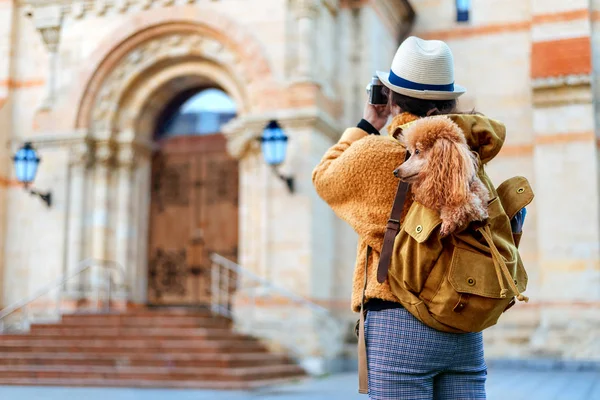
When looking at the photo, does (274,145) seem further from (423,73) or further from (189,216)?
(423,73)

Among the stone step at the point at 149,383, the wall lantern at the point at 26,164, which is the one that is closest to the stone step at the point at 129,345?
the stone step at the point at 149,383

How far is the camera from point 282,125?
11742 millimetres

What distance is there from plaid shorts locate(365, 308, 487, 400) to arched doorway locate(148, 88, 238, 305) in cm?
1097

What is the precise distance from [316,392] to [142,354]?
2610mm

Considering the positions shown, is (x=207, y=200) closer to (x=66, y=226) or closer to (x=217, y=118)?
(x=217, y=118)

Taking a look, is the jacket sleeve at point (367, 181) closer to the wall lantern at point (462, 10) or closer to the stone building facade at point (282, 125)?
the stone building facade at point (282, 125)

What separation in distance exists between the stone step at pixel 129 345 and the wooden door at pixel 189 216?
106 inches

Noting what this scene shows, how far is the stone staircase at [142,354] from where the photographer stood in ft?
31.1

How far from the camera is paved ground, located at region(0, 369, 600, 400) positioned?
8.07m

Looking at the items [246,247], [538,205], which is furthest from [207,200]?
[538,205]

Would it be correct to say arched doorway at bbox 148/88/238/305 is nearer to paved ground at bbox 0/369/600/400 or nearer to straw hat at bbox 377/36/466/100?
paved ground at bbox 0/369/600/400

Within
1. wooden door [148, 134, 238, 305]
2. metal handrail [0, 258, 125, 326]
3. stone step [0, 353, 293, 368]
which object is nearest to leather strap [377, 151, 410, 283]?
stone step [0, 353, 293, 368]

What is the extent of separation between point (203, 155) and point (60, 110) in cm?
255

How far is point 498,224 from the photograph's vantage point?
7.08ft
